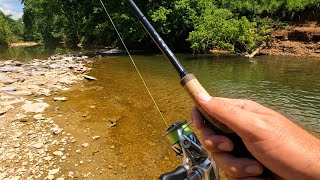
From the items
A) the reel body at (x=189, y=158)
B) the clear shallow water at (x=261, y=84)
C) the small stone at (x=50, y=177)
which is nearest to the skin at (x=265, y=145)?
the reel body at (x=189, y=158)

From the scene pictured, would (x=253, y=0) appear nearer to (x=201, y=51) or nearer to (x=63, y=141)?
(x=201, y=51)

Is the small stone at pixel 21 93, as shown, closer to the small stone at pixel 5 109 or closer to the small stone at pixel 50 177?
the small stone at pixel 5 109

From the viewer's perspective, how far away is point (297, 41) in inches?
914

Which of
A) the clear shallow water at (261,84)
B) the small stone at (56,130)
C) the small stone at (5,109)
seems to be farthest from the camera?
the clear shallow water at (261,84)

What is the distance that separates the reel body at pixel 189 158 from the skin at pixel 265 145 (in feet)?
1.92

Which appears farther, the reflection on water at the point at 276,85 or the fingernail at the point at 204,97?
the reflection on water at the point at 276,85

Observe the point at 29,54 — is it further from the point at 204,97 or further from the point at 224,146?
the point at 224,146

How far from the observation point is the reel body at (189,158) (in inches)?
72.2

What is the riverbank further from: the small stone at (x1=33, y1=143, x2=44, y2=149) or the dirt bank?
the small stone at (x1=33, y1=143, x2=44, y2=149)

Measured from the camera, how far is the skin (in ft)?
3.44

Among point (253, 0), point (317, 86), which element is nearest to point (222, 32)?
point (253, 0)

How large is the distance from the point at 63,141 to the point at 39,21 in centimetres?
8039

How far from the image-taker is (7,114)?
27.0ft

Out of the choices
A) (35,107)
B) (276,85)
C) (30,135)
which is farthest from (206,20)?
(30,135)
